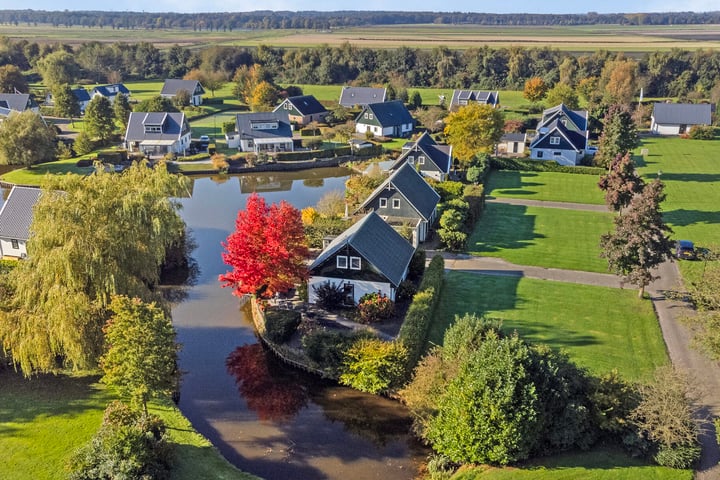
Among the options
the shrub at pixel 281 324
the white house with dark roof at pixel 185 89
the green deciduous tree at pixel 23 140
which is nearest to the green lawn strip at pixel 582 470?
the shrub at pixel 281 324

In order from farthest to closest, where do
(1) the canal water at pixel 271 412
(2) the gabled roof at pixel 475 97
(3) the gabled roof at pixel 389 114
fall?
(2) the gabled roof at pixel 475 97
(3) the gabled roof at pixel 389 114
(1) the canal water at pixel 271 412

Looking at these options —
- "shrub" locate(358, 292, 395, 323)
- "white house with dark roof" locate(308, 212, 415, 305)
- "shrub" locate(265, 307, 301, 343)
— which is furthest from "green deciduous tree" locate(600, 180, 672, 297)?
"shrub" locate(265, 307, 301, 343)

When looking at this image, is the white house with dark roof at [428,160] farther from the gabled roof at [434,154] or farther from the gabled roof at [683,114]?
the gabled roof at [683,114]

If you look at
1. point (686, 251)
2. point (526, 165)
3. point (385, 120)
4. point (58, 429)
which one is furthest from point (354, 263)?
point (385, 120)

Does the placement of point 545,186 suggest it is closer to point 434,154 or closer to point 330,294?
point 434,154

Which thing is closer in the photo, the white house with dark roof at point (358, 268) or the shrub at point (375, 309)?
the shrub at point (375, 309)

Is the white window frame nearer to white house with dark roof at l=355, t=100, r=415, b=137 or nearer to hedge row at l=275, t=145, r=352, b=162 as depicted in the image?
hedge row at l=275, t=145, r=352, b=162

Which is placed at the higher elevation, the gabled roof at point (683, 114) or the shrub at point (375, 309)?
the gabled roof at point (683, 114)

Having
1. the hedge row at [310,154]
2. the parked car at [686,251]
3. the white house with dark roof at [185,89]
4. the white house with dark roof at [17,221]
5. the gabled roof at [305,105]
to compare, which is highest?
the white house with dark roof at [185,89]
